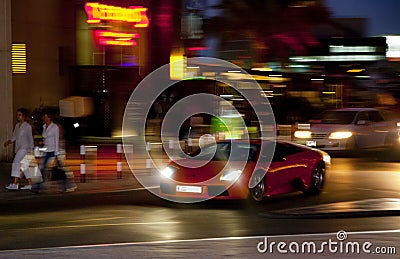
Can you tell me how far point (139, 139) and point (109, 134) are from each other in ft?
12.7

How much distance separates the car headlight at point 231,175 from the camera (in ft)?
45.2

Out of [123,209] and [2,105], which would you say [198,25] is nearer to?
[2,105]

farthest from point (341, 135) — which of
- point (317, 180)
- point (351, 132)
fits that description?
point (317, 180)

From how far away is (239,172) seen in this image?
13.9m

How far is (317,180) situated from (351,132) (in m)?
9.47

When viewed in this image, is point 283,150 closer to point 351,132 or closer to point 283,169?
point 283,169

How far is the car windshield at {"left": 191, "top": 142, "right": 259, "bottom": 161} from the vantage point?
14.4 meters

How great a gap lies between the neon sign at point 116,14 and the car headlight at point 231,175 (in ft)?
54.8

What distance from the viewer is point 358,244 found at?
9320 mm

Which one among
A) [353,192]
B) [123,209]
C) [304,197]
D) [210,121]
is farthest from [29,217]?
[210,121]

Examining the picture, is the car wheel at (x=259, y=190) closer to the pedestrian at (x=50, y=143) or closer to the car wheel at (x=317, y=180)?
the car wheel at (x=317, y=180)

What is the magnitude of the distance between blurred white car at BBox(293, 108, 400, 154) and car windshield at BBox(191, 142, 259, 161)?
10.6m

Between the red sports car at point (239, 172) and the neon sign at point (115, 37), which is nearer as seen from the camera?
the red sports car at point (239, 172)
